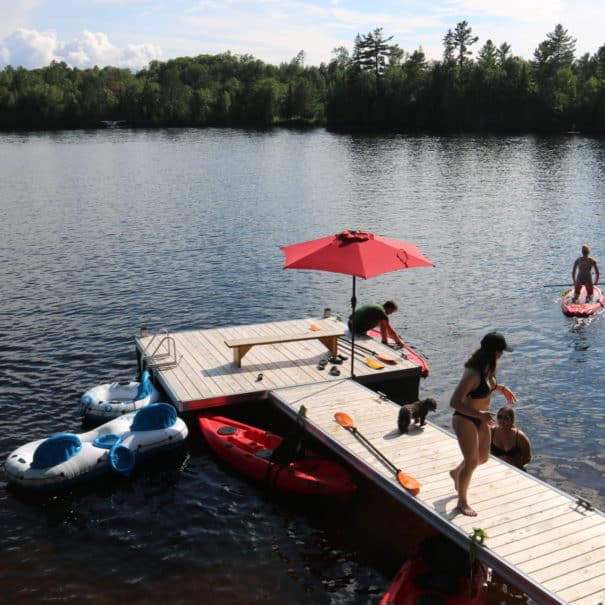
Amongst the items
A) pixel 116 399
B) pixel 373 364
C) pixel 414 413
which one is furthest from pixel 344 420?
pixel 116 399

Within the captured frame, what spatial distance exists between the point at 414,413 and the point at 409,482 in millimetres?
2422

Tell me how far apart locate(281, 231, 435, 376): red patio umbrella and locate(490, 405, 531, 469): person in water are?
3571 mm

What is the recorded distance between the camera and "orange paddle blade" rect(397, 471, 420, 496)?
35.1ft

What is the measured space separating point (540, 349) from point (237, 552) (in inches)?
516

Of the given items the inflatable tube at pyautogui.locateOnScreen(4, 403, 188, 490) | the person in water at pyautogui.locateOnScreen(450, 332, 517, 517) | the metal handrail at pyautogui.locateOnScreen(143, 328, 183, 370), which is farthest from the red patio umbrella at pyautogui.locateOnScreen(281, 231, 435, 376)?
the person in water at pyautogui.locateOnScreen(450, 332, 517, 517)

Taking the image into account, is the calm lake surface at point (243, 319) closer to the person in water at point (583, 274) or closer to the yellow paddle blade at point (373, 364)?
the person in water at point (583, 274)

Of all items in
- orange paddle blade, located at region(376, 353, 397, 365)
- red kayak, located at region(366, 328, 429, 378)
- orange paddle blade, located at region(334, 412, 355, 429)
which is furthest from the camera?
red kayak, located at region(366, 328, 429, 378)

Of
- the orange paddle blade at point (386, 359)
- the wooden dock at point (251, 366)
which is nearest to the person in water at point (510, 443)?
the wooden dock at point (251, 366)

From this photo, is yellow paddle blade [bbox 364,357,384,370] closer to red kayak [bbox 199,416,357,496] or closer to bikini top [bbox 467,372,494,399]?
red kayak [bbox 199,416,357,496]

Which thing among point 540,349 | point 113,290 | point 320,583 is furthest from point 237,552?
point 113,290

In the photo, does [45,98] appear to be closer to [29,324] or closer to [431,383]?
[29,324]

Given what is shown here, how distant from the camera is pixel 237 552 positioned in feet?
37.6

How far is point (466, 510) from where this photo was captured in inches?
397

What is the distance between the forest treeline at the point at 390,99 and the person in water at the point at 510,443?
365ft
